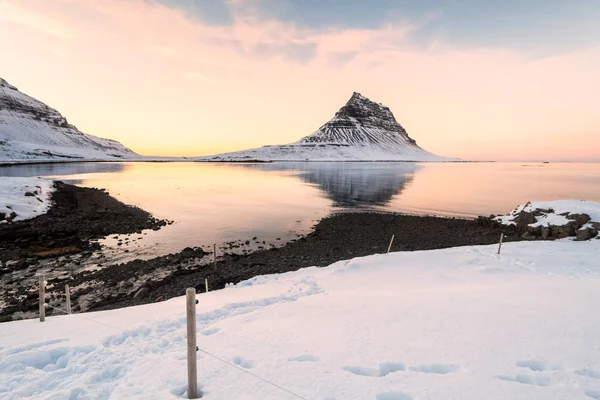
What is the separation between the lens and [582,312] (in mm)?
7926

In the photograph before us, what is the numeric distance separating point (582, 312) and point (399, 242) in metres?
18.7

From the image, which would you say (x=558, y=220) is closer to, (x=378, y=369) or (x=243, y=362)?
(x=378, y=369)

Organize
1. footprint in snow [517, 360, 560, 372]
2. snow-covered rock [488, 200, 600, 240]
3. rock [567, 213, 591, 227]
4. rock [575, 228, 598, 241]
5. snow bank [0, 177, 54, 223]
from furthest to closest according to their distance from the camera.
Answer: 1. snow bank [0, 177, 54, 223]
2. rock [567, 213, 591, 227]
3. snow-covered rock [488, 200, 600, 240]
4. rock [575, 228, 598, 241]
5. footprint in snow [517, 360, 560, 372]

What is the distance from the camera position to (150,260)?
20.8 metres

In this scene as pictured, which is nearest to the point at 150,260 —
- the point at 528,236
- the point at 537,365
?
the point at 537,365

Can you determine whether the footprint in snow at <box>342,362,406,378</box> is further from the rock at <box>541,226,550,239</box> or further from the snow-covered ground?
the rock at <box>541,226,550,239</box>

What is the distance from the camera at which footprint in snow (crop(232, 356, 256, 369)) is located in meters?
6.51

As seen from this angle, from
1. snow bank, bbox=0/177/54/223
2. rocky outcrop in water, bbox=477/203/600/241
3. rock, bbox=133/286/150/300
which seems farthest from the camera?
snow bank, bbox=0/177/54/223

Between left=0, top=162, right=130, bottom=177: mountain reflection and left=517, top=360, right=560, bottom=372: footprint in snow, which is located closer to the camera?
left=517, top=360, right=560, bottom=372: footprint in snow

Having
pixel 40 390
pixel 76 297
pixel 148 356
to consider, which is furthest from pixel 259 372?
pixel 76 297

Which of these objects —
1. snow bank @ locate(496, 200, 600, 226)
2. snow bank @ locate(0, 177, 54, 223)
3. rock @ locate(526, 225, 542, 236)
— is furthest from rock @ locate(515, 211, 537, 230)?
snow bank @ locate(0, 177, 54, 223)

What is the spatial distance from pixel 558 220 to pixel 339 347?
85.9 ft

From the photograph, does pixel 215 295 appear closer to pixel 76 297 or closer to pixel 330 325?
pixel 330 325

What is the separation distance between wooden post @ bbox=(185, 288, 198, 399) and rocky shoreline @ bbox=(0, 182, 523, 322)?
426 inches
